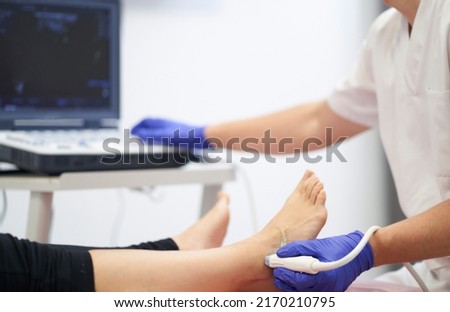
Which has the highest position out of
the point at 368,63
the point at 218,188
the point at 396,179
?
the point at 368,63

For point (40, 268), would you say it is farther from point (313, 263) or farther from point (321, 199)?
point (321, 199)

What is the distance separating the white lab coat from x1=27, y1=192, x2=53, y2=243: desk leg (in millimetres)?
773

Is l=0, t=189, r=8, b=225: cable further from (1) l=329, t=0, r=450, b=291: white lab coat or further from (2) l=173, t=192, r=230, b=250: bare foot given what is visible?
(1) l=329, t=0, r=450, b=291: white lab coat

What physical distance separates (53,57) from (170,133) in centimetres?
39

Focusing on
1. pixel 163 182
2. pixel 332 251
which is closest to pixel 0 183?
pixel 163 182

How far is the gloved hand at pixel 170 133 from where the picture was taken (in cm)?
175

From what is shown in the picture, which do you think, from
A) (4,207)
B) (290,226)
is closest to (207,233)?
(290,226)

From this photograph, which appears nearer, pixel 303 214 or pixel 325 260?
pixel 325 260

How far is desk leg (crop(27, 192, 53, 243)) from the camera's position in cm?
143

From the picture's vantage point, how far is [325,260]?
3.10 feet

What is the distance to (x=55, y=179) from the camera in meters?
1.42

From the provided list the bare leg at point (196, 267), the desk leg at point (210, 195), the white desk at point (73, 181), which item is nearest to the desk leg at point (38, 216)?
the white desk at point (73, 181)

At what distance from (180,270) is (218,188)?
86cm
